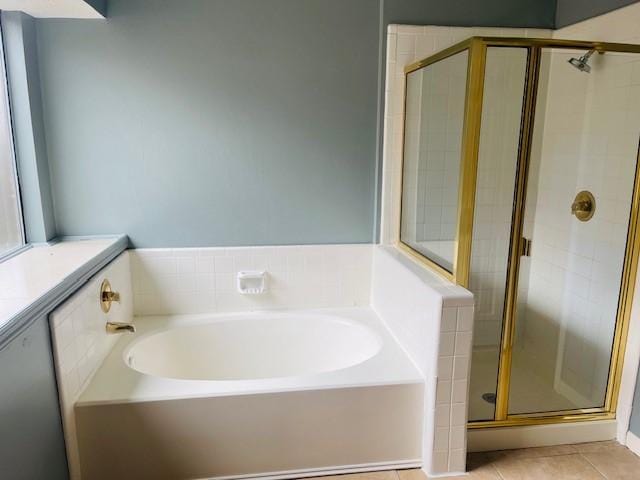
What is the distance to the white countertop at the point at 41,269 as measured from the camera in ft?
4.68

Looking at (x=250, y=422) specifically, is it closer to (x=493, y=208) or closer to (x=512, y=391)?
(x=512, y=391)

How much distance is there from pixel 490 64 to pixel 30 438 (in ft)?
6.74

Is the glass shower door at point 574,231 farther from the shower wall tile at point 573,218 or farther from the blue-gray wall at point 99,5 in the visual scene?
the blue-gray wall at point 99,5

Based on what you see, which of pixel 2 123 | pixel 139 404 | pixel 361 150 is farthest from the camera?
pixel 361 150

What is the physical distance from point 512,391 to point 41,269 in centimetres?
211

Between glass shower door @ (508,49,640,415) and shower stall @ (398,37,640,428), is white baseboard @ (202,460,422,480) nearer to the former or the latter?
shower stall @ (398,37,640,428)

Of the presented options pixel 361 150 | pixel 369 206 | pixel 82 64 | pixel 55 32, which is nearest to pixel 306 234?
pixel 369 206

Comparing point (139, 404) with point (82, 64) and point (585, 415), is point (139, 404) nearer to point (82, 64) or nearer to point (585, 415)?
point (82, 64)

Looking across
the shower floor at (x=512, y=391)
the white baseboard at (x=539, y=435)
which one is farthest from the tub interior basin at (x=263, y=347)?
the white baseboard at (x=539, y=435)

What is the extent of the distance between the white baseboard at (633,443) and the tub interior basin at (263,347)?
1276mm

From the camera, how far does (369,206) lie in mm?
2637

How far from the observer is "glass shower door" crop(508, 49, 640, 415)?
6.93 ft

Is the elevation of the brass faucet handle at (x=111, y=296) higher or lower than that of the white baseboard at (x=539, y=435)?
higher

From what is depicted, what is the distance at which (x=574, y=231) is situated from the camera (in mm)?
2406
